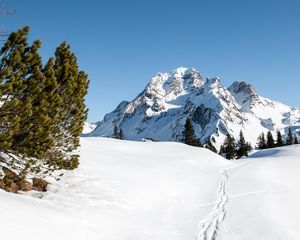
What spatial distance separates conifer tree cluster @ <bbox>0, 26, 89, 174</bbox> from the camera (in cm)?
1289

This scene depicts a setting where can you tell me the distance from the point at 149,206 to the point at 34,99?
25.8 feet

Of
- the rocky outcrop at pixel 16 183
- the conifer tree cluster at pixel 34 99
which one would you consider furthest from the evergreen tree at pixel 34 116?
the rocky outcrop at pixel 16 183

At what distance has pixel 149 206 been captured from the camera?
18453 mm

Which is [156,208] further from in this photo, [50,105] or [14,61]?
[14,61]

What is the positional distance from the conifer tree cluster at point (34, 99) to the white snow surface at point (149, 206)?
1975mm

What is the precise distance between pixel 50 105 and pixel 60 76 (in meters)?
1.98

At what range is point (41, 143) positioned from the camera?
1469 centimetres

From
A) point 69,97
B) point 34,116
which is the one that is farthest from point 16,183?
point 69,97

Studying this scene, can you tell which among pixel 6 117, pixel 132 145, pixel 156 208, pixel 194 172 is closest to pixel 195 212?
pixel 156 208

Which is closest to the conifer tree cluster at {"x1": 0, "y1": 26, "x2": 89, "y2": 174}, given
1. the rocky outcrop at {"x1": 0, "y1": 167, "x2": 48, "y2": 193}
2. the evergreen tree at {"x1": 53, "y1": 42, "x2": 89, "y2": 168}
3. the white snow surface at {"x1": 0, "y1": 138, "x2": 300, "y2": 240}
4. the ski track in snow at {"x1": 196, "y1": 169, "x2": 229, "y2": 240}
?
the evergreen tree at {"x1": 53, "y1": 42, "x2": 89, "y2": 168}

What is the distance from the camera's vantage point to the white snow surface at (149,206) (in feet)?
39.0

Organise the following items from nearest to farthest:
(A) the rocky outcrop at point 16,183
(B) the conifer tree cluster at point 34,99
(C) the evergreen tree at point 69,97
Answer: (B) the conifer tree cluster at point 34,99, (A) the rocky outcrop at point 16,183, (C) the evergreen tree at point 69,97

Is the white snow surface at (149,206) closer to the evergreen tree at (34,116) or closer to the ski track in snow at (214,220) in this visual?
the ski track in snow at (214,220)

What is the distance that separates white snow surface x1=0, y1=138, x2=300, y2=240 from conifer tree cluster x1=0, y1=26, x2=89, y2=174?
6.48 ft
